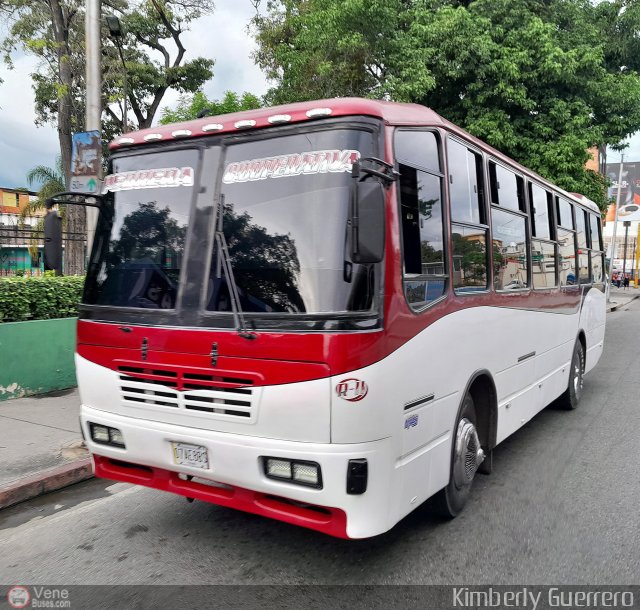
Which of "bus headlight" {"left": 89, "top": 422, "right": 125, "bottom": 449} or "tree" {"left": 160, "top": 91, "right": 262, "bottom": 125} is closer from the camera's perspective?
"bus headlight" {"left": 89, "top": 422, "right": 125, "bottom": 449}

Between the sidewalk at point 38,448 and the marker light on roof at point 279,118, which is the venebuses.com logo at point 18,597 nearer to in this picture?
the sidewalk at point 38,448

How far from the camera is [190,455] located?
3.50m

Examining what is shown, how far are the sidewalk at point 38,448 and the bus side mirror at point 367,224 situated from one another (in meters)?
3.67

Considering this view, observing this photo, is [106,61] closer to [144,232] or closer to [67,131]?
[67,131]

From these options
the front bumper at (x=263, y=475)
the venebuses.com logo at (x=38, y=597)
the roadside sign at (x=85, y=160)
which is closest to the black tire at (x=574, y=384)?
the front bumper at (x=263, y=475)

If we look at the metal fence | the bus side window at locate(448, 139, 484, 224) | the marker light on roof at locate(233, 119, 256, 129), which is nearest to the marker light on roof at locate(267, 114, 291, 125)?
the marker light on roof at locate(233, 119, 256, 129)

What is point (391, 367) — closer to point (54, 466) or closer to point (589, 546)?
point (589, 546)

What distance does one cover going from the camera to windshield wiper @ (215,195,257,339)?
3.30 m

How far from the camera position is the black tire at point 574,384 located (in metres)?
7.61

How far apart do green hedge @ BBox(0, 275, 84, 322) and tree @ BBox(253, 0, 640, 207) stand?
688cm

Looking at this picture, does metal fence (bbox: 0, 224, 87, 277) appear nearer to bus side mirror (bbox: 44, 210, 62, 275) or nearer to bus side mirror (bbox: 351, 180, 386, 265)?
bus side mirror (bbox: 44, 210, 62, 275)

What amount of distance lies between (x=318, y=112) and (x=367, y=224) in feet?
2.62

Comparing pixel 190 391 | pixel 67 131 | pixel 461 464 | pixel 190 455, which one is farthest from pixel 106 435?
pixel 67 131

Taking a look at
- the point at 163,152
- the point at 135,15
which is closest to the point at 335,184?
the point at 163,152
